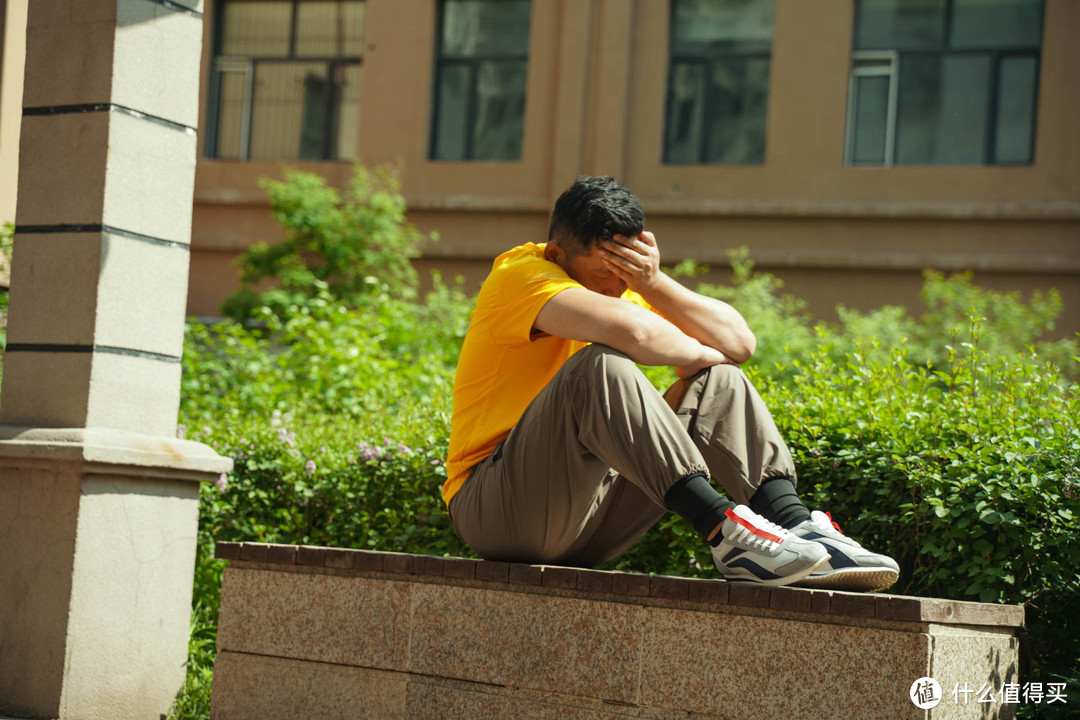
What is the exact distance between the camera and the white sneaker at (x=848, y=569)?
9.98 feet

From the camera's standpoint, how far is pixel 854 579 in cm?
307

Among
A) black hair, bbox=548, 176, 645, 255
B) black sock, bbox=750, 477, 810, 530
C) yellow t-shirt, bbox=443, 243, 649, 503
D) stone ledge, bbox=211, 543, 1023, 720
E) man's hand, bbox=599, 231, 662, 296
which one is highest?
black hair, bbox=548, 176, 645, 255

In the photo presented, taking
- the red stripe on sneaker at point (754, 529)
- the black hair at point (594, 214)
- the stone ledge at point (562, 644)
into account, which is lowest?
the stone ledge at point (562, 644)

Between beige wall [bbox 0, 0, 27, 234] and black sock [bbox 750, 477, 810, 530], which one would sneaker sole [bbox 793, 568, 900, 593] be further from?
beige wall [bbox 0, 0, 27, 234]

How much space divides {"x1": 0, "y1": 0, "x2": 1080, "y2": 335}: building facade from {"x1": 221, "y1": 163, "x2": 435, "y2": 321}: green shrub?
0.95m

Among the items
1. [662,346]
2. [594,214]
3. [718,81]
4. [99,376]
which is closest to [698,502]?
[662,346]

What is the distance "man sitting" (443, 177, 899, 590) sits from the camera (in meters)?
3.14

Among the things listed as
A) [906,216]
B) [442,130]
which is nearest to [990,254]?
[906,216]

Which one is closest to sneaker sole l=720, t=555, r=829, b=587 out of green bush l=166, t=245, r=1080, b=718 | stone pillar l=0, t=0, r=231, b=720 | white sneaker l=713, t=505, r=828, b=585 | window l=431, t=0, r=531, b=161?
white sneaker l=713, t=505, r=828, b=585

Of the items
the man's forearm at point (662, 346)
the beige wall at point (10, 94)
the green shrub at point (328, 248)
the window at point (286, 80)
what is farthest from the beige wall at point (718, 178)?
the man's forearm at point (662, 346)

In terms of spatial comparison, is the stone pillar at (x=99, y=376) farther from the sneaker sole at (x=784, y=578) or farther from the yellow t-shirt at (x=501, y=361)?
the sneaker sole at (x=784, y=578)

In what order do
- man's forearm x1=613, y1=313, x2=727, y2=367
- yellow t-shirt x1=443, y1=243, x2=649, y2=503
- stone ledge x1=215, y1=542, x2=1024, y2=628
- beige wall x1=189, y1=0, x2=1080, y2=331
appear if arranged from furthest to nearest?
beige wall x1=189, y1=0, x2=1080, y2=331 < yellow t-shirt x1=443, y1=243, x2=649, y2=503 < man's forearm x1=613, y1=313, x2=727, y2=367 < stone ledge x1=215, y1=542, x2=1024, y2=628

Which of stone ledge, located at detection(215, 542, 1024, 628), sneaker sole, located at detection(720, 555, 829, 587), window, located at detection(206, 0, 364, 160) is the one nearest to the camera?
stone ledge, located at detection(215, 542, 1024, 628)

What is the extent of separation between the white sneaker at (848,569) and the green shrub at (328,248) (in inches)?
377
